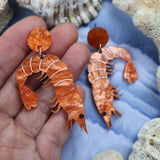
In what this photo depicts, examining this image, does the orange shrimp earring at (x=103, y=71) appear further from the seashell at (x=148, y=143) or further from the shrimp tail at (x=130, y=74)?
the seashell at (x=148, y=143)

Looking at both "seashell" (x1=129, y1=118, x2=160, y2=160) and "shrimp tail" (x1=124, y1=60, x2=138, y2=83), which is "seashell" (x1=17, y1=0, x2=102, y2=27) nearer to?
"shrimp tail" (x1=124, y1=60, x2=138, y2=83)

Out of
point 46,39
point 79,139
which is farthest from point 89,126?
point 46,39

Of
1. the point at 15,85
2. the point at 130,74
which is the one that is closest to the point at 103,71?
the point at 130,74

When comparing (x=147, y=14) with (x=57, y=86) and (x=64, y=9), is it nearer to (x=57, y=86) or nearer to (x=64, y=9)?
(x=64, y=9)

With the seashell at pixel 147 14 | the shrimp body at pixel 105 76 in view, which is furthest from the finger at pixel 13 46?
the seashell at pixel 147 14

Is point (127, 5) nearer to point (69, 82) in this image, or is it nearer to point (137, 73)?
point (137, 73)
